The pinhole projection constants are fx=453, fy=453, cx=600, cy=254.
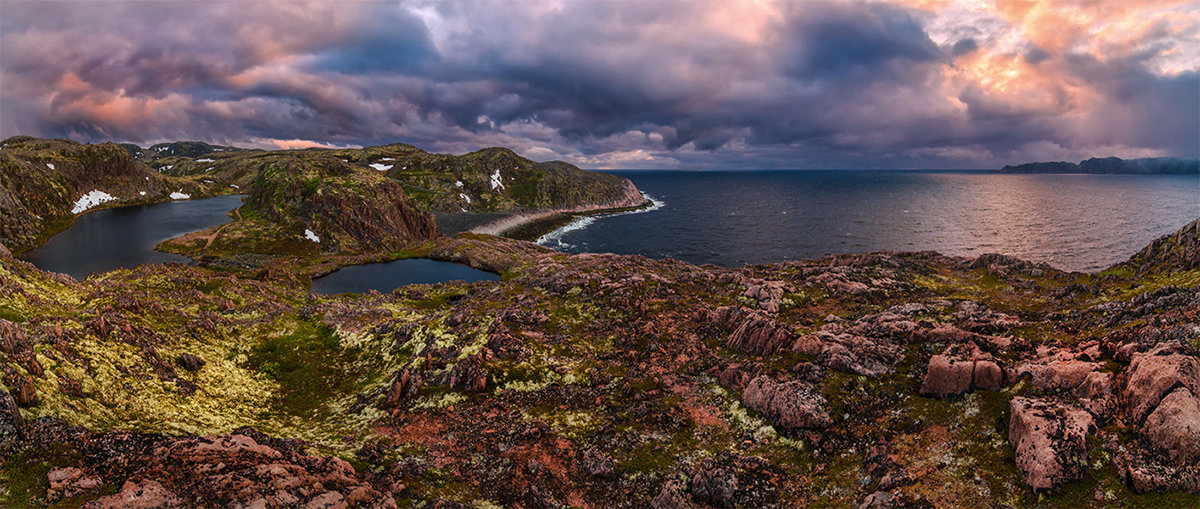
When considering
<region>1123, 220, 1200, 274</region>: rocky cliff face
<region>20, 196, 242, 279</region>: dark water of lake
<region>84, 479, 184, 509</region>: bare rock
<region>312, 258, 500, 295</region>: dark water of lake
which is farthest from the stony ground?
<region>20, 196, 242, 279</region>: dark water of lake

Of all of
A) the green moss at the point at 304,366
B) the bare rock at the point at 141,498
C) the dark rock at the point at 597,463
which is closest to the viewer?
the bare rock at the point at 141,498

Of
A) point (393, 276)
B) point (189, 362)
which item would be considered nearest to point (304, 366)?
point (189, 362)

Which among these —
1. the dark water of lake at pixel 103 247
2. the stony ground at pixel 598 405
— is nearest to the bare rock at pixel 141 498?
the stony ground at pixel 598 405

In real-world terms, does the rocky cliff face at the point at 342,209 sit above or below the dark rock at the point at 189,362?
above

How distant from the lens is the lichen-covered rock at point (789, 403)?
95.8 ft

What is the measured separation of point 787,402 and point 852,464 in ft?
17.3

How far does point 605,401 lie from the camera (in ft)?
121

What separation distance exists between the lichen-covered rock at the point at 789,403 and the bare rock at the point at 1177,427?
44.7ft

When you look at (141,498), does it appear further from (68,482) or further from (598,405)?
(598,405)

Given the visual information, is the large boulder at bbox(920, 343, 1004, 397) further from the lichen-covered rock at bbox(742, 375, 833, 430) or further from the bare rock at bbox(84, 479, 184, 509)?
the bare rock at bbox(84, 479, 184, 509)

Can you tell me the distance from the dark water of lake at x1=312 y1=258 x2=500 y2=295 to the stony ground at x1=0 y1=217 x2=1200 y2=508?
2661 inches

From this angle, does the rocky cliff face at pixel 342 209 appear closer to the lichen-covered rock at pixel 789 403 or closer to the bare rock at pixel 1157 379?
the lichen-covered rock at pixel 789 403

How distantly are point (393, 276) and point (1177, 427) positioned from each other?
14376 cm

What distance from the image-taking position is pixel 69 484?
1703cm
